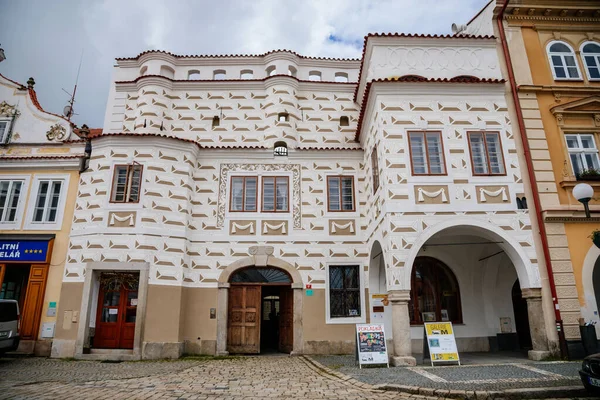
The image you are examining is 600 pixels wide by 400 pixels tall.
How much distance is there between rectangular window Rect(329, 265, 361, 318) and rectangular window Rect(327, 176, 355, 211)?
2.38 m

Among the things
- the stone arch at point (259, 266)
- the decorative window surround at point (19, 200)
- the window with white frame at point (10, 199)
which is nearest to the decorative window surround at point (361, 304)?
the stone arch at point (259, 266)

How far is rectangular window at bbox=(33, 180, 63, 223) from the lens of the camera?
15.8 meters

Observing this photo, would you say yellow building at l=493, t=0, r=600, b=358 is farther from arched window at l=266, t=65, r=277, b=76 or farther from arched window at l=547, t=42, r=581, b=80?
arched window at l=266, t=65, r=277, b=76

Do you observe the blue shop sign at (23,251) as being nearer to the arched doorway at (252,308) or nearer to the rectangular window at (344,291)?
the arched doorway at (252,308)

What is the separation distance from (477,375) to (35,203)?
53.9 ft

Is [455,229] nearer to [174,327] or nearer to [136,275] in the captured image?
[174,327]

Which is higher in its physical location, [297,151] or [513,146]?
[297,151]

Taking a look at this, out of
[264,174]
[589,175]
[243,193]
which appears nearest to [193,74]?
[264,174]

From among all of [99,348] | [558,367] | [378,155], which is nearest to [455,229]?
[378,155]

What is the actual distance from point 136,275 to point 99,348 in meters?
2.68

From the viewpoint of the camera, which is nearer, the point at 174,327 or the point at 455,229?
the point at 455,229

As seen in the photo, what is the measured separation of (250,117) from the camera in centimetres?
1847

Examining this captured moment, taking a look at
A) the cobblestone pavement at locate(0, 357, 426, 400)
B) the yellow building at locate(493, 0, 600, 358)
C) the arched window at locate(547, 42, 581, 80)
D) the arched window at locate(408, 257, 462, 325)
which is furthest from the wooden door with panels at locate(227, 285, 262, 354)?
the arched window at locate(547, 42, 581, 80)

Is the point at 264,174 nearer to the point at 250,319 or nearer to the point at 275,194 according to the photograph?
the point at 275,194
